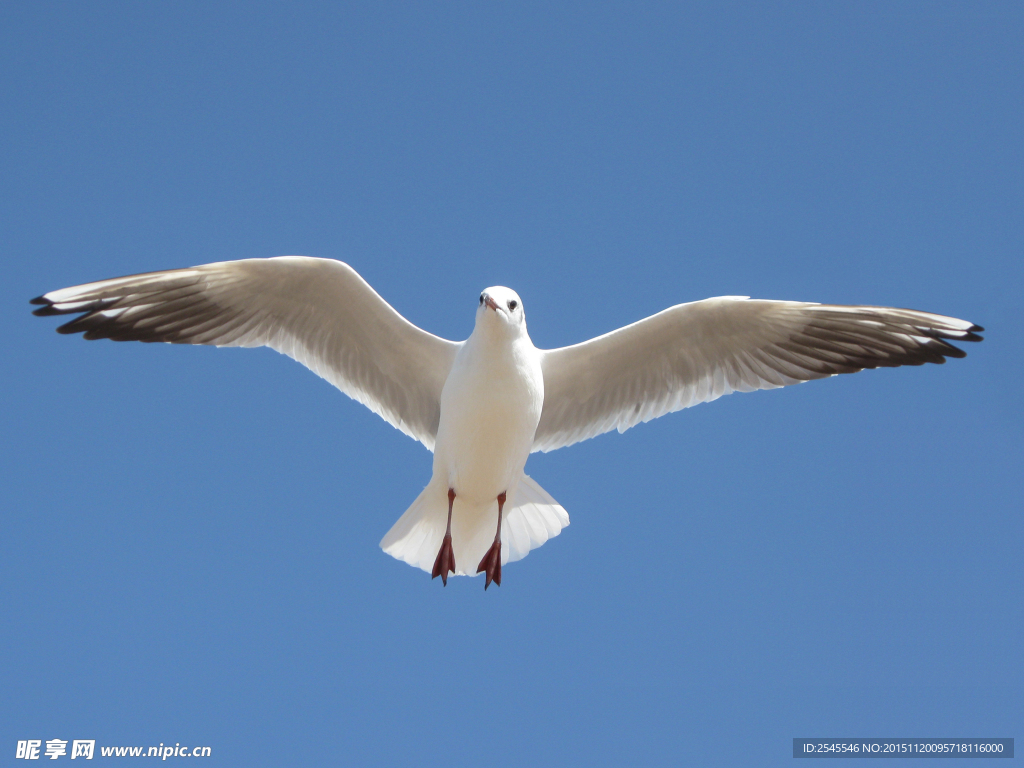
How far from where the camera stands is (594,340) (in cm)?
631

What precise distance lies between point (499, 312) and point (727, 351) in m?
1.64

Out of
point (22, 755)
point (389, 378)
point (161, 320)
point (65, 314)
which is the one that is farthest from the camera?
point (22, 755)

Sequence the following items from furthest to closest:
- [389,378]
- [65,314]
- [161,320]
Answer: [389,378]
[161,320]
[65,314]

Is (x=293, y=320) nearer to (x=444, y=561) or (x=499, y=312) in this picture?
(x=499, y=312)

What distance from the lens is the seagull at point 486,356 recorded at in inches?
227

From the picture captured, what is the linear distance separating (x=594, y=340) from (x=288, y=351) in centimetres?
188

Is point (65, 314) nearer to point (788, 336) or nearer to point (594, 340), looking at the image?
point (594, 340)

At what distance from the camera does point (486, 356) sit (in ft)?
18.6

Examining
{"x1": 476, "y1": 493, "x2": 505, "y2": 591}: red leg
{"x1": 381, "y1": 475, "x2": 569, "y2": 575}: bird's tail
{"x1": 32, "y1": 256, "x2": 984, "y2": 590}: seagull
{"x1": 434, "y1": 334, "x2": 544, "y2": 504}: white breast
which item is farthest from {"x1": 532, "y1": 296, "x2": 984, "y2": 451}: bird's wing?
{"x1": 476, "y1": 493, "x2": 505, "y2": 591}: red leg

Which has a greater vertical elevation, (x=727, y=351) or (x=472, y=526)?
(x=727, y=351)

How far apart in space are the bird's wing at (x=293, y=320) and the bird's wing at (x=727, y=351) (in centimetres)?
86

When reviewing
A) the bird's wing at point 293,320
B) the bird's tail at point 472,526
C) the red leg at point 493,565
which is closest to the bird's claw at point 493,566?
the red leg at point 493,565

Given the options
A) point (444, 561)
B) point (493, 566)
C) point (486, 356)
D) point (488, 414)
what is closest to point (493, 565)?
point (493, 566)

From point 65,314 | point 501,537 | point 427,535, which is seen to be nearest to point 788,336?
point 501,537
